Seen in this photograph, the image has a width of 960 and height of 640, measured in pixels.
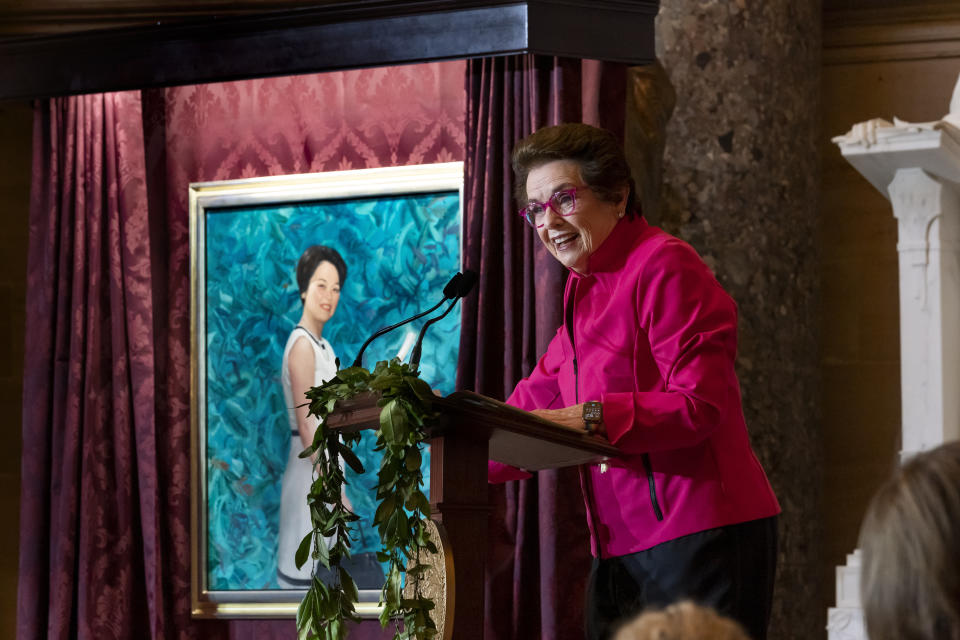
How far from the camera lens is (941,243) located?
14.5ft

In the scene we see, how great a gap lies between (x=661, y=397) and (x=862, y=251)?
3366 mm

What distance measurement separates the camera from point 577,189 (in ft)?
8.90

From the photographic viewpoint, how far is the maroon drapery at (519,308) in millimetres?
4180

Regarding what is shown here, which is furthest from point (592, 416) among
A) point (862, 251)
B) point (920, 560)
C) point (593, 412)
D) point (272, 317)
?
point (862, 251)

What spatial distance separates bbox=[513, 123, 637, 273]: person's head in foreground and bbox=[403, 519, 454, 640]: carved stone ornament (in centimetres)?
66

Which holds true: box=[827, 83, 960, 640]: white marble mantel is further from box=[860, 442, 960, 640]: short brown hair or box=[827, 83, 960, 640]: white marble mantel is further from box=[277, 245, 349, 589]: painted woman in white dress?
box=[860, 442, 960, 640]: short brown hair

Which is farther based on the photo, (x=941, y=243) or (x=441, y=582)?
(x=941, y=243)

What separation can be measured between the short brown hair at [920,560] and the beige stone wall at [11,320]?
4.83m

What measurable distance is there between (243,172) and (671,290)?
282 centimetres

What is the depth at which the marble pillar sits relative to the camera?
4.87 m

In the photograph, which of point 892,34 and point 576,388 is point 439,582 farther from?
point 892,34

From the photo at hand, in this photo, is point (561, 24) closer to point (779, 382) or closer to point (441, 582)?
point (779, 382)

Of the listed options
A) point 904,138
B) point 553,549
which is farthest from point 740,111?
point 553,549

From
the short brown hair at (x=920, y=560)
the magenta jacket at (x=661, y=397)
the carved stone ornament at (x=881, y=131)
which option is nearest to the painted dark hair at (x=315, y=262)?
the carved stone ornament at (x=881, y=131)
